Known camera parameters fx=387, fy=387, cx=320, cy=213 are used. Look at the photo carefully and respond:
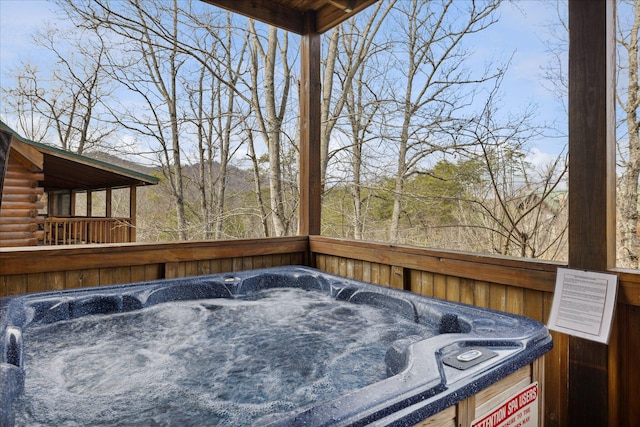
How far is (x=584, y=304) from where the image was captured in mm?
1597

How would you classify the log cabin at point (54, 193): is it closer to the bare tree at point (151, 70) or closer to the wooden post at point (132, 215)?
the wooden post at point (132, 215)

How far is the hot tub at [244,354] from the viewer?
1126 mm

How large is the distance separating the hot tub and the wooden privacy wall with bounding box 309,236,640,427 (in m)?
0.23

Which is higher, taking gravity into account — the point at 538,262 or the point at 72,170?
the point at 72,170

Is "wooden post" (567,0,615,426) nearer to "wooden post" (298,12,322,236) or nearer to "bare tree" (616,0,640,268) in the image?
"bare tree" (616,0,640,268)

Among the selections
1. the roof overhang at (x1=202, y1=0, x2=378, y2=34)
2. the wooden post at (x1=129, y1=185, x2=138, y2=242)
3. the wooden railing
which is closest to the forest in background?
the wooden post at (x1=129, y1=185, x2=138, y2=242)

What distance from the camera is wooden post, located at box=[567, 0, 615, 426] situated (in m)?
1.58

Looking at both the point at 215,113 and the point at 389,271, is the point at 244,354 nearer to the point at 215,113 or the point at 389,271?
the point at 389,271

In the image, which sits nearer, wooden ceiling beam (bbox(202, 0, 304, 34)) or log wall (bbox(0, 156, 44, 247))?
wooden ceiling beam (bbox(202, 0, 304, 34))

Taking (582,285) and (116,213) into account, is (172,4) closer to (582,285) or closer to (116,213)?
(116,213)

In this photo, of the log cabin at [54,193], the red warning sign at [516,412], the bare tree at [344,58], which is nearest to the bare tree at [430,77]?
the bare tree at [344,58]

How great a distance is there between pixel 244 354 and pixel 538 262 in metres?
1.43

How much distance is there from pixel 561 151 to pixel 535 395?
9.49 ft

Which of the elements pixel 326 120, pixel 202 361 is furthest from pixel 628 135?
pixel 326 120
